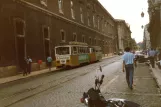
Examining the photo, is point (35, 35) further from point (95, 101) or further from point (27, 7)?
point (95, 101)

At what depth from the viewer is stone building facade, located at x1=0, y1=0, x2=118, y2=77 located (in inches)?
873

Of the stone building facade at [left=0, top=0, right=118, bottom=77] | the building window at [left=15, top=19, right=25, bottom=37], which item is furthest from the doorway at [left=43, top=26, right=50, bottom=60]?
the building window at [left=15, top=19, right=25, bottom=37]

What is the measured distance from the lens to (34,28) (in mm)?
27062

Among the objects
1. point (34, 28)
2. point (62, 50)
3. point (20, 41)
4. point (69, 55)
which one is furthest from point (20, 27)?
point (69, 55)

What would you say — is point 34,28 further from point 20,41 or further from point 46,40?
point 46,40

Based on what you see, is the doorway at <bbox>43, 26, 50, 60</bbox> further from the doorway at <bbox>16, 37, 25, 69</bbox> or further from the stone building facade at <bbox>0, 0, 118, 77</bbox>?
the doorway at <bbox>16, 37, 25, 69</bbox>

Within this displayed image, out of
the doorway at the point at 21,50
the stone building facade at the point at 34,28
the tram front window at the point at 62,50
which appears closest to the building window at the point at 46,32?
the stone building facade at the point at 34,28

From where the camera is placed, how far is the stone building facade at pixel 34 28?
22172 millimetres

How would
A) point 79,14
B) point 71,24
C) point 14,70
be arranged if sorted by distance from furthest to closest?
1. point 79,14
2. point 71,24
3. point 14,70

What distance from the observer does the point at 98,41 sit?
198 ft

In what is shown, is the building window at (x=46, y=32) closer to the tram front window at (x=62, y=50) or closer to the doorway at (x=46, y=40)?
the doorway at (x=46, y=40)

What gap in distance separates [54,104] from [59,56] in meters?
19.4

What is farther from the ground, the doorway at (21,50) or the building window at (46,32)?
the building window at (46,32)

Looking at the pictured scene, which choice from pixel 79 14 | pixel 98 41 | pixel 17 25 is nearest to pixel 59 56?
pixel 17 25
